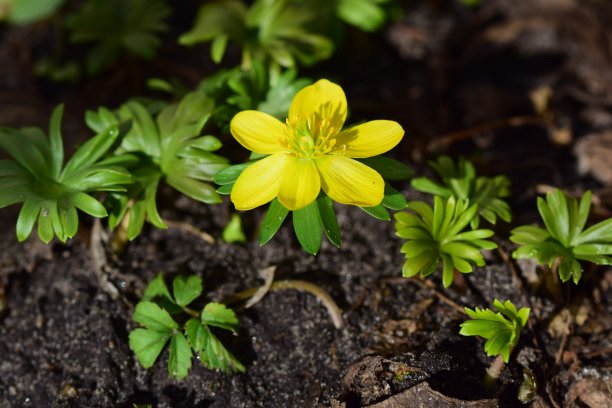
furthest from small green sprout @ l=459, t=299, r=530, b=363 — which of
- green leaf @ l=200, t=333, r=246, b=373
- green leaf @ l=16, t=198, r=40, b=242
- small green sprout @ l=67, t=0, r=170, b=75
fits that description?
small green sprout @ l=67, t=0, r=170, b=75

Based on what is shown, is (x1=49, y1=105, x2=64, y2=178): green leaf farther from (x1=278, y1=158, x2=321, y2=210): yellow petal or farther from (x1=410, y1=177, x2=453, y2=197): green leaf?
(x1=410, y1=177, x2=453, y2=197): green leaf

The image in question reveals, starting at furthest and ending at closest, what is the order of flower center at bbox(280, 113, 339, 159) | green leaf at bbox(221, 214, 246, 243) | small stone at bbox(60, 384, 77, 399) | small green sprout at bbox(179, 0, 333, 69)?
1. small green sprout at bbox(179, 0, 333, 69)
2. green leaf at bbox(221, 214, 246, 243)
3. small stone at bbox(60, 384, 77, 399)
4. flower center at bbox(280, 113, 339, 159)

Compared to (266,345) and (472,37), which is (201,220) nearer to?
(266,345)

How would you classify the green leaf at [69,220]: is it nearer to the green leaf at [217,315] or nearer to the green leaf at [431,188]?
the green leaf at [217,315]

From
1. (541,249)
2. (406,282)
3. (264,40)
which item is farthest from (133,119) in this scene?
(541,249)

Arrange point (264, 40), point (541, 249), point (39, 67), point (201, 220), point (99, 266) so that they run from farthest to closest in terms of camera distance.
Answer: point (39, 67) < point (264, 40) < point (201, 220) < point (99, 266) < point (541, 249)

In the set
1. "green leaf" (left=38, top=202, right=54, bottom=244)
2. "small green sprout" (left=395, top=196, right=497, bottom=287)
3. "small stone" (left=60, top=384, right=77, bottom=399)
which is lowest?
"small stone" (left=60, top=384, right=77, bottom=399)
